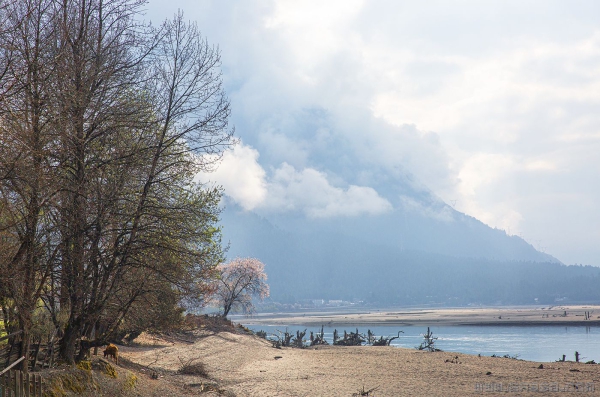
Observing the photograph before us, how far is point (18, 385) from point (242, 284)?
47139 millimetres

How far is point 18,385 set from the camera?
8.41 metres

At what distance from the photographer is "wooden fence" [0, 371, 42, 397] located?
27.6ft

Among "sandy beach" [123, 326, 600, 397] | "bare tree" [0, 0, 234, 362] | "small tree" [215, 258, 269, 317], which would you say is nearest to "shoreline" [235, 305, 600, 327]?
"small tree" [215, 258, 269, 317]

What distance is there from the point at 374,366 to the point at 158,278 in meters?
14.8

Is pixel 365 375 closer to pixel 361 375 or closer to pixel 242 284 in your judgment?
pixel 361 375

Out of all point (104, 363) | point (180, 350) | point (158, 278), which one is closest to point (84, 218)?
point (158, 278)

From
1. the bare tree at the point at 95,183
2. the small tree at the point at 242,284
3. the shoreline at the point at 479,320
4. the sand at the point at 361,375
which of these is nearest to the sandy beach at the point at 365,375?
the sand at the point at 361,375

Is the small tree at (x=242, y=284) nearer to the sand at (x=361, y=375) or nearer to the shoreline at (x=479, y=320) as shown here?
the sand at (x=361, y=375)

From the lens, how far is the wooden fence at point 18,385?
8.42 meters

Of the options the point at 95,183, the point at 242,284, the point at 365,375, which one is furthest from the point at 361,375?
the point at 242,284

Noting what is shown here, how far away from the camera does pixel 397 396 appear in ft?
52.5

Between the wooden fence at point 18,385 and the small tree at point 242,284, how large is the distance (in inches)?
1612

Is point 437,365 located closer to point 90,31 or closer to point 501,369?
point 501,369

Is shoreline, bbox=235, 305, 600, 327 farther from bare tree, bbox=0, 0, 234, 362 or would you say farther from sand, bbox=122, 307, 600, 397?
bare tree, bbox=0, 0, 234, 362
